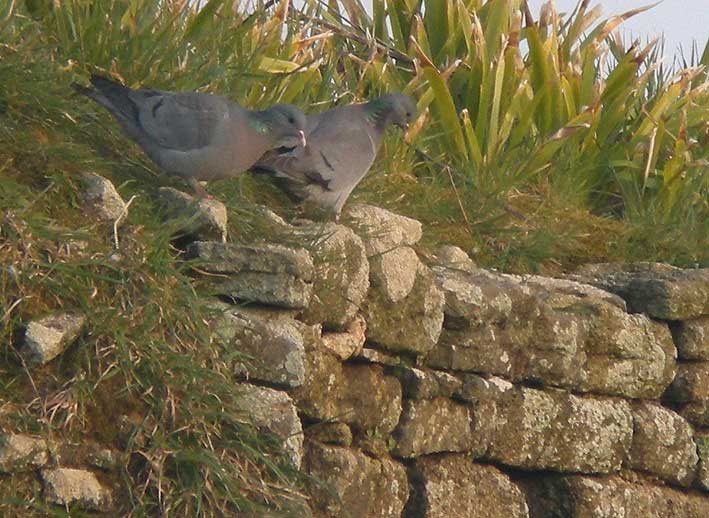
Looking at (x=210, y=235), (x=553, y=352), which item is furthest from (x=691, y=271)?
(x=210, y=235)

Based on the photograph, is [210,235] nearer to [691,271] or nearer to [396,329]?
[396,329]

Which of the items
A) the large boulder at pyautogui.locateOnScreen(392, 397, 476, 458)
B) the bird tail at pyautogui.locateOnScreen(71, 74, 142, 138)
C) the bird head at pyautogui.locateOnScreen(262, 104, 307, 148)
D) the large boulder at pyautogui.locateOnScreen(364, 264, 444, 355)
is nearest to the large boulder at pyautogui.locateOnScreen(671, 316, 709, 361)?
the large boulder at pyautogui.locateOnScreen(392, 397, 476, 458)

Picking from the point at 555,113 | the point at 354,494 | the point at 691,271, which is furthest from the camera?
the point at 555,113

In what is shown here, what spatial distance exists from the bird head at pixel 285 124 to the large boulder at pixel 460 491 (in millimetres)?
1273

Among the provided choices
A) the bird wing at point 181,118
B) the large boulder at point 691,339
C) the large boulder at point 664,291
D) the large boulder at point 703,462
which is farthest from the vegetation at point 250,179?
the large boulder at point 703,462

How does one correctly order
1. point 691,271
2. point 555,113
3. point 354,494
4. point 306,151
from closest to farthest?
point 354,494 < point 306,151 < point 691,271 < point 555,113

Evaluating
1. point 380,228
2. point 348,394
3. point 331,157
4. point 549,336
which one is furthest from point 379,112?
point 348,394

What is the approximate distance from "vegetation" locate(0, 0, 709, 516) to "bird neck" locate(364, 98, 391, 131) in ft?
0.87

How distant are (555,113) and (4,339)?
14.9 feet

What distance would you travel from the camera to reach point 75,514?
3820 millimetres

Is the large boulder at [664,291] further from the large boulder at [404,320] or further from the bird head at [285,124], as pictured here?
the bird head at [285,124]

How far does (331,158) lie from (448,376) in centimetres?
99

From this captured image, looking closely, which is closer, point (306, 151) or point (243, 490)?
point (243, 490)

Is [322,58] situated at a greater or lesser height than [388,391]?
greater
